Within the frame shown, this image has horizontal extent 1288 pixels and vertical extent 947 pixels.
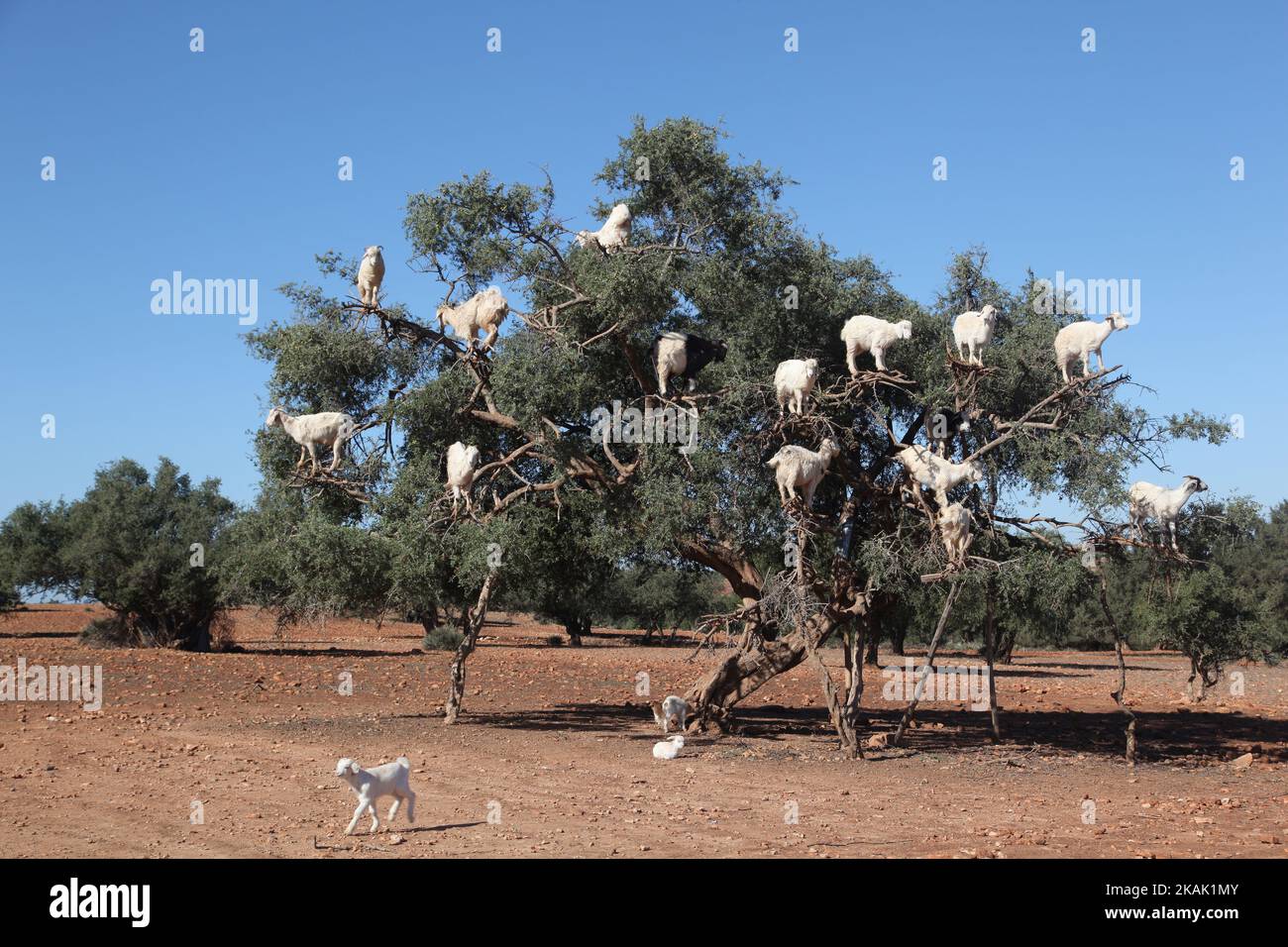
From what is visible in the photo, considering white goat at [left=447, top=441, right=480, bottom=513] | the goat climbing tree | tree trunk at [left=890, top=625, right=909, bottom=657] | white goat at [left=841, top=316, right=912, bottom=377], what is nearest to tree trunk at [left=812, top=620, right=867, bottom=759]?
the goat climbing tree

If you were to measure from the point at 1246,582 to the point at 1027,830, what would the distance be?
45185 mm

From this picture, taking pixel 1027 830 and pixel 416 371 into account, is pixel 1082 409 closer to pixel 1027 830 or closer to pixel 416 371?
pixel 1027 830

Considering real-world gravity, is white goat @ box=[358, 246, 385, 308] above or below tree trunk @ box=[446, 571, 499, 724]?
above

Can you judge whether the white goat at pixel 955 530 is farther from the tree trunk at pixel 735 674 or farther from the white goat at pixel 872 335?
the tree trunk at pixel 735 674

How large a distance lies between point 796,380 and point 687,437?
6.48 feet

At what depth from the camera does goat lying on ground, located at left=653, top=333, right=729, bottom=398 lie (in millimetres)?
16031

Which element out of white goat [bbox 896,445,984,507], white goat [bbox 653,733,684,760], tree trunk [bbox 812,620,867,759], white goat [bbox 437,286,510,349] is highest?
white goat [bbox 437,286,510,349]

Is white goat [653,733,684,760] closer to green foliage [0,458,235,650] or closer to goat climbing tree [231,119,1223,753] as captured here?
goat climbing tree [231,119,1223,753]

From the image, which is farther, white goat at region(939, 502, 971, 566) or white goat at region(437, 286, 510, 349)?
white goat at region(437, 286, 510, 349)

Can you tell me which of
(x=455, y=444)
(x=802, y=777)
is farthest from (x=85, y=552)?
(x=802, y=777)

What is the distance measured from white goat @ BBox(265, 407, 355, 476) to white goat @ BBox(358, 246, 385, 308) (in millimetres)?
1765

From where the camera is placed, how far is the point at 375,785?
956cm

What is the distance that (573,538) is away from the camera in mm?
18422
